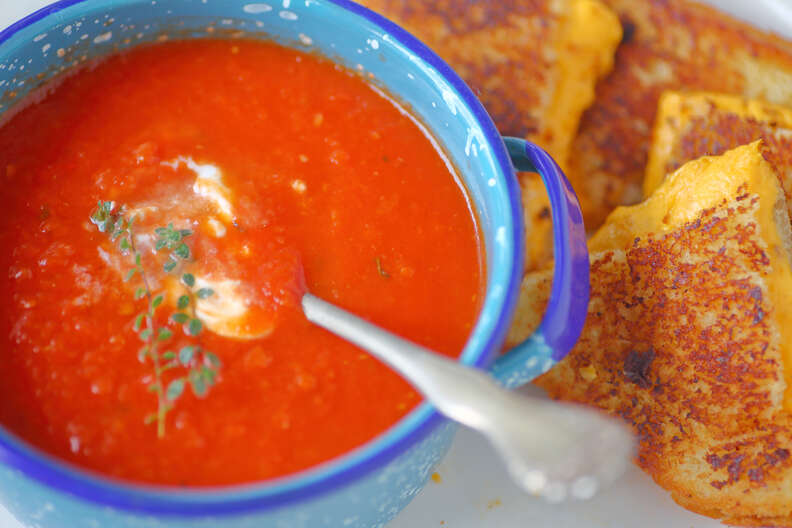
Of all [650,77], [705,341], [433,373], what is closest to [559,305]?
[433,373]

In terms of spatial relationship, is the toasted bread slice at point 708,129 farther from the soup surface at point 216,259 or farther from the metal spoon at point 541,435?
the metal spoon at point 541,435

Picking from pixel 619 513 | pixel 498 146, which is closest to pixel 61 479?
pixel 498 146

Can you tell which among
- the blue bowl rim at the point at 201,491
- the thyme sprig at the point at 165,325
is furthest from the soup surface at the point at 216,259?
the blue bowl rim at the point at 201,491

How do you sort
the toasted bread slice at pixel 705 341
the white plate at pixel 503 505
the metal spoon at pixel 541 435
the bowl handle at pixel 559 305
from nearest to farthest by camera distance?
the metal spoon at pixel 541 435 < the bowl handle at pixel 559 305 < the toasted bread slice at pixel 705 341 < the white plate at pixel 503 505

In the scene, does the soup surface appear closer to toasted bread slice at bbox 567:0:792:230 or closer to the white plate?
the white plate

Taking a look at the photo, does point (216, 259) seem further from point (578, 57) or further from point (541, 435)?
point (578, 57)

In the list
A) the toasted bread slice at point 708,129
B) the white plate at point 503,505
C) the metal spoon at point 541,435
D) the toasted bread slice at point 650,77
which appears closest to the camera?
the metal spoon at point 541,435
